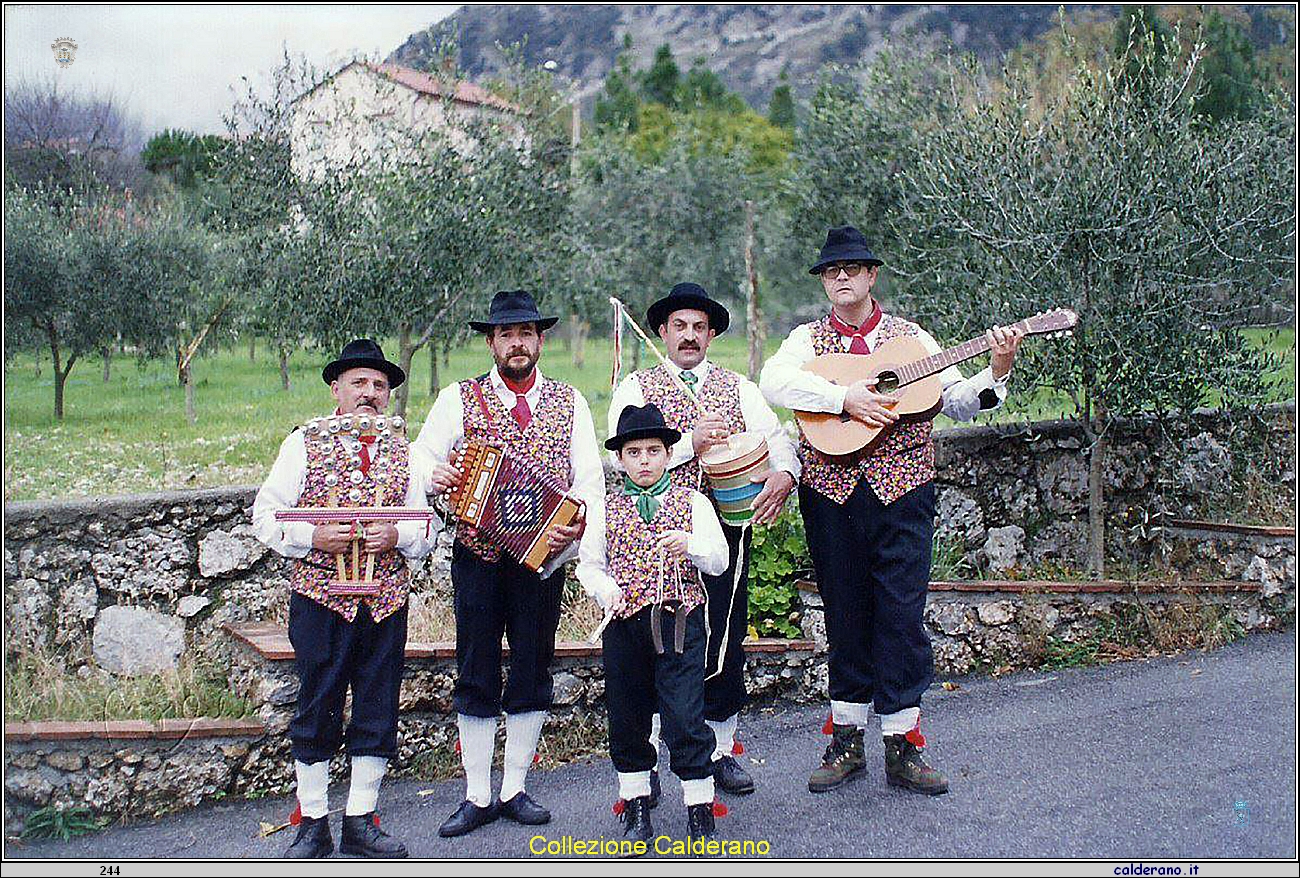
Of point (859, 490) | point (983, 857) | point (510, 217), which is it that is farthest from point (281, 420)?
point (983, 857)

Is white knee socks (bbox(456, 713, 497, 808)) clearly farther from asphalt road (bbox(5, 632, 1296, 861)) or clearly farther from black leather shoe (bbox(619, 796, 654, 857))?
black leather shoe (bbox(619, 796, 654, 857))

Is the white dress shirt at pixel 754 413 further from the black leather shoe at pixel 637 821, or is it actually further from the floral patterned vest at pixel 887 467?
the black leather shoe at pixel 637 821

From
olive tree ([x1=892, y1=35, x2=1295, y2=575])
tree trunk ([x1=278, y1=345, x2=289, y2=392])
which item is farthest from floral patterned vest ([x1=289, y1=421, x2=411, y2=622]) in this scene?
tree trunk ([x1=278, y1=345, x2=289, y2=392])

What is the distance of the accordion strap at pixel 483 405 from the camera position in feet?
14.7

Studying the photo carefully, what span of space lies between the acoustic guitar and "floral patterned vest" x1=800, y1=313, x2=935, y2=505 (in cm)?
6

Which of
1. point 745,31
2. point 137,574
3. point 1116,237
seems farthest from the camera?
point 745,31

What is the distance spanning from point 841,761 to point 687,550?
1391 millimetres

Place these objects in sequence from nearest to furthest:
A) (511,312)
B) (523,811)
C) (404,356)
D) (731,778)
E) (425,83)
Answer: (511,312)
(523,811)
(731,778)
(404,356)
(425,83)

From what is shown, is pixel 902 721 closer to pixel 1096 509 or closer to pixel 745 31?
pixel 1096 509

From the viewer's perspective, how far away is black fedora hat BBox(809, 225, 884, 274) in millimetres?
4727

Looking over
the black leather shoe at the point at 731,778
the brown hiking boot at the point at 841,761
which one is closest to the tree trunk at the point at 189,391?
the black leather shoe at the point at 731,778

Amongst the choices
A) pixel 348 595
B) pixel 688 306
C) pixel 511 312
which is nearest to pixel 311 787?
pixel 348 595

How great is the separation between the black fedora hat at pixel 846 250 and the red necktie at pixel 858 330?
0.84 feet

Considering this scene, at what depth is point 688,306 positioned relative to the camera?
4617 mm
